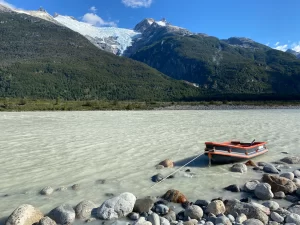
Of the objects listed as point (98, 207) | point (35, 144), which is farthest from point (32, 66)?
point (98, 207)

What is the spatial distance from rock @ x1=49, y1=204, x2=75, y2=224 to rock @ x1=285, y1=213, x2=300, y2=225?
15.6 feet

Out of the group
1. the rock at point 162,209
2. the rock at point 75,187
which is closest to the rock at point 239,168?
the rock at point 162,209

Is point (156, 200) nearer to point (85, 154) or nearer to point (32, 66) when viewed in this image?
point (85, 154)

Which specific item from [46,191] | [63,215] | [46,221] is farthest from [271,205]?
[46,191]

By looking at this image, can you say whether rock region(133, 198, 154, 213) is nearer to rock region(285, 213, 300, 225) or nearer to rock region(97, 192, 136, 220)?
rock region(97, 192, 136, 220)

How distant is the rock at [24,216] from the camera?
21.4 ft

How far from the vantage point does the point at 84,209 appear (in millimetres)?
7379

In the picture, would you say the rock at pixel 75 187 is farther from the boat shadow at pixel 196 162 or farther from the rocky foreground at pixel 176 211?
the boat shadow at pixel 196 162

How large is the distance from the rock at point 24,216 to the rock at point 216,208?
3.87 meters

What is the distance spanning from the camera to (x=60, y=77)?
178375mm

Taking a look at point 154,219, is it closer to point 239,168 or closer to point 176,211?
point 176,211

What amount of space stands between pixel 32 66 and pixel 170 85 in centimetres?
8358

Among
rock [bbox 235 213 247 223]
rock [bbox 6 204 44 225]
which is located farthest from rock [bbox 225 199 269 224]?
rock [bbox 6 204 44 225]

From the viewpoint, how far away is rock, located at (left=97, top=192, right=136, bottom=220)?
715cm
